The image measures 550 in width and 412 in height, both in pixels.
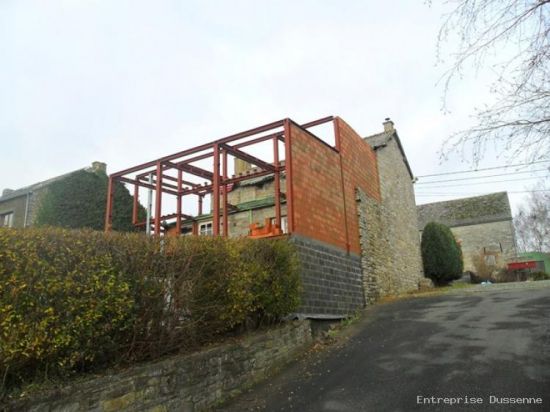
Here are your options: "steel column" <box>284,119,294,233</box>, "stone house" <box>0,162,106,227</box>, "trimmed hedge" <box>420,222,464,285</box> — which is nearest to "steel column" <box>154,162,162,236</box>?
"steel column" <box>284,119,294,233</box>

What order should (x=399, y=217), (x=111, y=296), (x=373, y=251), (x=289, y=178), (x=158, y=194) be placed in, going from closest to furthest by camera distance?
(x=111, y=296)
(x=289, y=178)
(x=158, y=194)
(x=373, y=251)
(x=399, y=217)

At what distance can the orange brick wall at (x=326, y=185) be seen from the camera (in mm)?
10312

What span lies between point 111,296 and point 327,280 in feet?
21.1

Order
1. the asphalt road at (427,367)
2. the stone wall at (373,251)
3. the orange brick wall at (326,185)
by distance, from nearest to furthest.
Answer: the asphalt road at (427,367) → the orange brick wall at (326,185) → the stone wall at (373,251)

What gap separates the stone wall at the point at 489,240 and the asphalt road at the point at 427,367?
25578 millimetres

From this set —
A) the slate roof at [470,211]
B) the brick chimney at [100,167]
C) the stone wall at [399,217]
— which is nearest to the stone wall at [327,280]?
the stone wall at [399,217]

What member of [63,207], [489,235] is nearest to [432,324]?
[63,207]

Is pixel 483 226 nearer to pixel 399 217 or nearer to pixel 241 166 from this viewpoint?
pixel 399 217

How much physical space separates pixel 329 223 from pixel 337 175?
1.68 meters

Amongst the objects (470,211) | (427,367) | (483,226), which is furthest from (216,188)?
(470,211)

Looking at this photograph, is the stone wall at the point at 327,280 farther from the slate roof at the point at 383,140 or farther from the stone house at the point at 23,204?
the stone house at the point at 23,204

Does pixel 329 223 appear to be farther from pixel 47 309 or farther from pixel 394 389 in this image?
pixel 47 309

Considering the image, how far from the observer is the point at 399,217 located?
18203mm

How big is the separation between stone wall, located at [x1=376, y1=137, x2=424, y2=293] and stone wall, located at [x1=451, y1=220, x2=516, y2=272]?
52.8 ft
